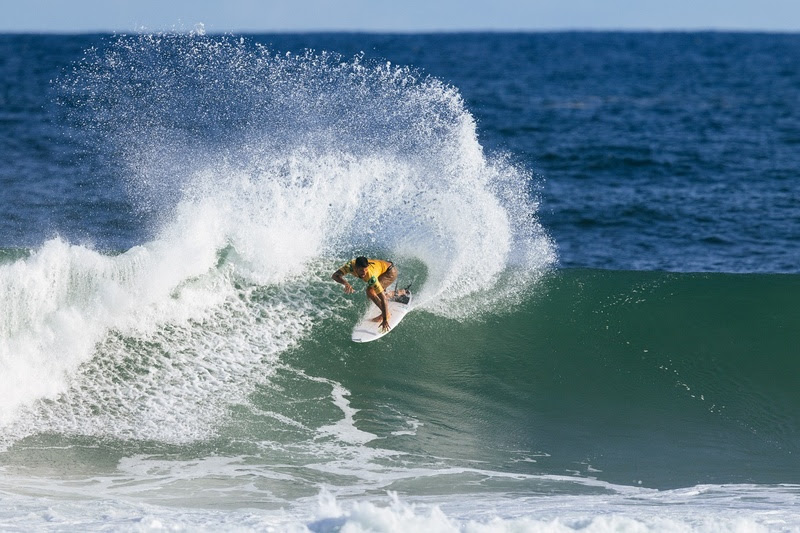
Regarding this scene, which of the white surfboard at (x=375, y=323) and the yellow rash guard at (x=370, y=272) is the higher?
the yellow rash guard at (x=370, y=272)

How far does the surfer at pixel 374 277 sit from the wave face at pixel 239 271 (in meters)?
0.96

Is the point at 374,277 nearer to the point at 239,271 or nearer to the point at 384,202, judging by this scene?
the point at 239,271

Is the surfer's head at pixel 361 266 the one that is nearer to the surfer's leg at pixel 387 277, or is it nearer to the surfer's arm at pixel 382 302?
the surfer's arm at pixel 382 302

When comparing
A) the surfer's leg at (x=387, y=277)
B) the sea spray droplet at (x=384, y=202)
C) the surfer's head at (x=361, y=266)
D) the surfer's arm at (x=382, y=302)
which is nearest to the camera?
the surfer's head at (x=361, y=266)

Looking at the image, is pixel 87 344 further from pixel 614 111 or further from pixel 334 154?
pixel 614 111

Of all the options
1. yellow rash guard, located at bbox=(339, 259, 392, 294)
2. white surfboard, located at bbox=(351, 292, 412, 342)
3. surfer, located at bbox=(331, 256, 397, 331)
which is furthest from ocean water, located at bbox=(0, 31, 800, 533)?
yellow rash guard, located at bbox=(339, 259, 392, 294)

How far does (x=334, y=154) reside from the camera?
15.4m

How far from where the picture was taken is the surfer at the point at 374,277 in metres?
11.6

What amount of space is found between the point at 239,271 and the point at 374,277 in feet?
7.06

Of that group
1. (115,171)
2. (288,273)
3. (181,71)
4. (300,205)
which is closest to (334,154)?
(300,205)

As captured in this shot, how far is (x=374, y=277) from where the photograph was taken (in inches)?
463

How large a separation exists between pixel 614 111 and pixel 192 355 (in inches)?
1325

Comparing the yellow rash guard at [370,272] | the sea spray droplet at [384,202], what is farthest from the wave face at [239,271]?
the yellow rash guard at [370,272]

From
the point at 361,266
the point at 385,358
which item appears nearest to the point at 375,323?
the point at 385,358
